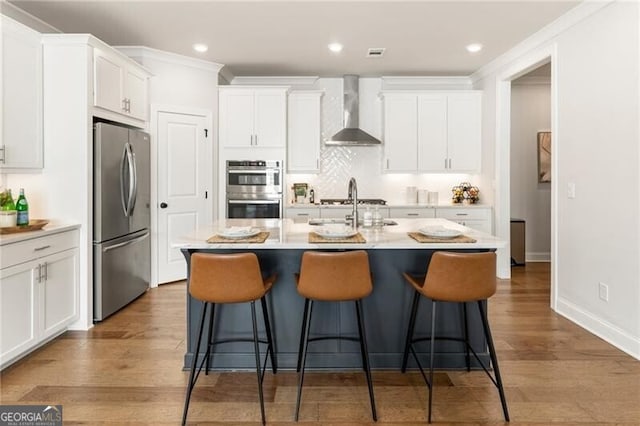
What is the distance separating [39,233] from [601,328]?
169 inches

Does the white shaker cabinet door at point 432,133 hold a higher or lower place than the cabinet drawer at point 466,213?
higher

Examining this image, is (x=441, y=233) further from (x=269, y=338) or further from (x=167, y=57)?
(x=167, y=57)

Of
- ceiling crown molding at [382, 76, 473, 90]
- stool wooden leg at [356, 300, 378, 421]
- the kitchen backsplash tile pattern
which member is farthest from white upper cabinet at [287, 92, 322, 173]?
stool wooden leg at [356, 300, 378, 421]

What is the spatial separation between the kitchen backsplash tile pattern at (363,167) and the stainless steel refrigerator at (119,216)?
2295mm

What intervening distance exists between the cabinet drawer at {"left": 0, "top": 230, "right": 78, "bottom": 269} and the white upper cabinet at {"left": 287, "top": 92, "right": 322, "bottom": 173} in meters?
3.00

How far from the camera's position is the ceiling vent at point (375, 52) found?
473 centimetres

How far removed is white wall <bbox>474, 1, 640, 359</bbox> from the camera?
2996mm

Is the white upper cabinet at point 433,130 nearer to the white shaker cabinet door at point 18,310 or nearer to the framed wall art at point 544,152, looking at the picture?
the framed wall art at point 544,152

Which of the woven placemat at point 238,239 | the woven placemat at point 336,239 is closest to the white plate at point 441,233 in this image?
the woven placemat at point 336,239

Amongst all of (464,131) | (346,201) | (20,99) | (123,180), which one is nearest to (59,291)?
(123,180)

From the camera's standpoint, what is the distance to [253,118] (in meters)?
5.46

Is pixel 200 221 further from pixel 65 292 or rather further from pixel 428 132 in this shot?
pixel 428 132

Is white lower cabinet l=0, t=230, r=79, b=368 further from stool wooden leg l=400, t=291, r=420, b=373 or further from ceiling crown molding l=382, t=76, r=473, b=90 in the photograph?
ceiling crown molding l=382, t=76, r=473, b=90

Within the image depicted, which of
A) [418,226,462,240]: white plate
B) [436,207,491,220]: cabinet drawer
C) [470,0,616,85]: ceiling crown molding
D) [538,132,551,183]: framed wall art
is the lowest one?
[418,226,462,240]: white plate
